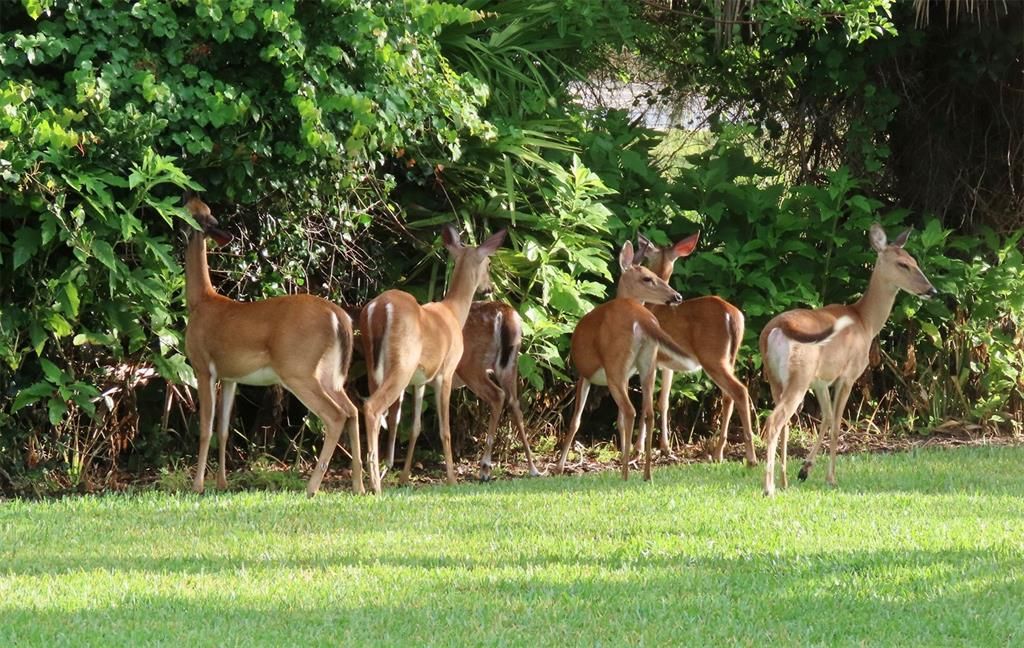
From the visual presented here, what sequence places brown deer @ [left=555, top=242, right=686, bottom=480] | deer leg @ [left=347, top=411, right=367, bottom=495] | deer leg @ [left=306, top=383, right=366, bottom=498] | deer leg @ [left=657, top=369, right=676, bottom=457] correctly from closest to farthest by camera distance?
deer leg @ [left=306, top=383, right=366, bottom=498], deer leg @ [left=347, top=411, right=367, bottom=495], brown deer @ [left=555, top=242, right=686, bottom=480], deer leg @ [left=657, top=369, right=676, bottom=457]

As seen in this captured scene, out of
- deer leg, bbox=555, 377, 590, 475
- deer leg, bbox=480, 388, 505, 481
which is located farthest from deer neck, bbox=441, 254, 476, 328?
deer leg, bbox=555, 377, 590, 475

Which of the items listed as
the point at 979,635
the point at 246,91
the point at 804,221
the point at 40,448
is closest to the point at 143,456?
the point at 40,448

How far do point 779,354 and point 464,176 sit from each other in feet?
10.4

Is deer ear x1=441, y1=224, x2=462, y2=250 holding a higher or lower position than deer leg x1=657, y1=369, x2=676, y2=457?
higher

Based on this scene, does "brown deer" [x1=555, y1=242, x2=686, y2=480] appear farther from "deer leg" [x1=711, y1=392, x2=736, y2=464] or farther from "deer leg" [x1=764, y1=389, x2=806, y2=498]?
"deer leg" [x1=764, y1=389, x2=806, y2=498]

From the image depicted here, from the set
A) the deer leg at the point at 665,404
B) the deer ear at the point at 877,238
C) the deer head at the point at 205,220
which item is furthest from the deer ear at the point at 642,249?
the deer head at the point at 205,220

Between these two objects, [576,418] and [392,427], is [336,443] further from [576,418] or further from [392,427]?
[576,418]

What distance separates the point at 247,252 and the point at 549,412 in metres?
2.62

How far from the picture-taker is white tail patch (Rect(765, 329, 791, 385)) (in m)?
9.49

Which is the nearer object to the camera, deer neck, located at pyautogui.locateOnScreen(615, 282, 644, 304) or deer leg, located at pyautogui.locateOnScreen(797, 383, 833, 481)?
deer leg, located at pyautogui.locateOnScreen(797, 383, 833, 481)

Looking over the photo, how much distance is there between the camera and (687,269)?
12.5m

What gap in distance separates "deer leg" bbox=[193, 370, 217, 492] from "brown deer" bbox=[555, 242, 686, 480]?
8.16ft

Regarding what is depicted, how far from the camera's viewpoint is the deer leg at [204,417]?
31.9ft

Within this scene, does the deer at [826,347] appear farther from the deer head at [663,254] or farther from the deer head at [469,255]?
the deer head at [469,255]
